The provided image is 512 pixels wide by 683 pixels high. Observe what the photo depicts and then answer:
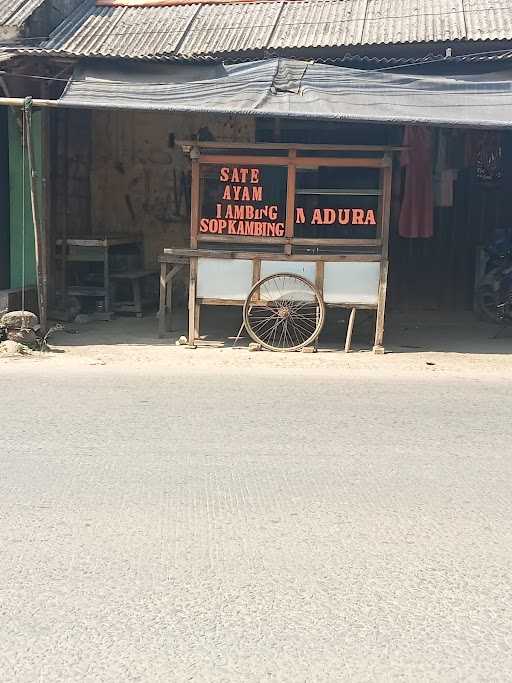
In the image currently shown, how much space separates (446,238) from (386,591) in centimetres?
1044

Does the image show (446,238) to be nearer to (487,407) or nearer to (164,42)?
(164,42)

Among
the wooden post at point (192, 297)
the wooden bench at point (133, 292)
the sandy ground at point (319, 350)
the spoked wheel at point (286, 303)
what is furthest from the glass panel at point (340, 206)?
the wooden bench at point (133, 292)

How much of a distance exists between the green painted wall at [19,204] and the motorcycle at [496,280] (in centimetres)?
722

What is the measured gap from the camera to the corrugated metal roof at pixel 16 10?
11516mm

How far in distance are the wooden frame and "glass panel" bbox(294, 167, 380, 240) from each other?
0.08 metres

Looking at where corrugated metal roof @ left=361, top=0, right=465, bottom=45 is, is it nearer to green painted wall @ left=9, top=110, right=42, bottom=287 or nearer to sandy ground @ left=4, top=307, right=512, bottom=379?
sandy ground @ left=4, top=307, right=512, bottom=379

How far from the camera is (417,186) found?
447 inches

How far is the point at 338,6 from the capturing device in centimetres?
1191

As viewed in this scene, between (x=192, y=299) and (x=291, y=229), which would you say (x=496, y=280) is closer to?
A: (x=291, y=229)

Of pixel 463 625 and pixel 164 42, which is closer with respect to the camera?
pixel 463 625

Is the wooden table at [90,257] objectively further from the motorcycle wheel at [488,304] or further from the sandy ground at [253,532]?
the motorcycle wheel at [488,304]

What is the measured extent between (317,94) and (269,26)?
2.85 metres

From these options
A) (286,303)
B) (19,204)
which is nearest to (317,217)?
(286,303)

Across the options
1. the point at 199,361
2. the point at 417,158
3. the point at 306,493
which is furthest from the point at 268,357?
the point at 306,493
